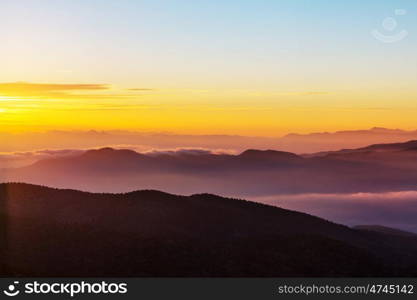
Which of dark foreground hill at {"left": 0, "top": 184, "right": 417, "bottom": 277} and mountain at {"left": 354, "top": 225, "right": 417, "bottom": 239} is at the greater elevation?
mountain at {"left": 354, "top": 225, "right": 417, "bottom": 239}

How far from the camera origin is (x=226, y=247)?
5947 centimetres

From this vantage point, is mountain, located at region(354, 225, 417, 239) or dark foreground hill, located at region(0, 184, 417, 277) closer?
dark foreground hill, located at region(0, 184, 417, 277)

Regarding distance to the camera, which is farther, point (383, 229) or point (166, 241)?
point (383, 229)

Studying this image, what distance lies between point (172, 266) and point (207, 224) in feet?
41.0

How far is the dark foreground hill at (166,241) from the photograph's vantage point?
176 feet

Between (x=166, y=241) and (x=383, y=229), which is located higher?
(x=383, y=229)

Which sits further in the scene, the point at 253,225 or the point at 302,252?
the point at 253,225

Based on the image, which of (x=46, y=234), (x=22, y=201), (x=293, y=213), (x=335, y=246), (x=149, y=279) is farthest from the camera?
(x=293, y=213)

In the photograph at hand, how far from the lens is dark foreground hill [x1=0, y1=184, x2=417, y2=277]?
53.7 m

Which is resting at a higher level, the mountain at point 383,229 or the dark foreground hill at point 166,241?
the mountain at point 383,229

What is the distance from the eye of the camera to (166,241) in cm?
5859

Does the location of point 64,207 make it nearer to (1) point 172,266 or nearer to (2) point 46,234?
(2) point 46,234

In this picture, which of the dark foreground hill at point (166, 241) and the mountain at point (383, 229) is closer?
the dark foreground hill at point (166, 241)

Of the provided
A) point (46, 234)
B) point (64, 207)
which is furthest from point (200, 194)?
point (46, 234)
